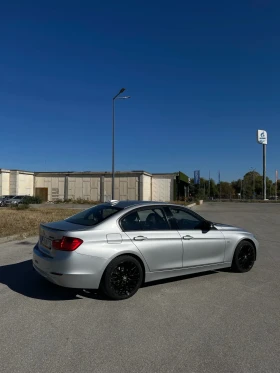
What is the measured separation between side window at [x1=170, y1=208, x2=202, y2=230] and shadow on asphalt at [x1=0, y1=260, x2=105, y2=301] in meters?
1.80

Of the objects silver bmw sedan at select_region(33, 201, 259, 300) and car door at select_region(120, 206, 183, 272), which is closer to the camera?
silver bmw sedan at select_region(33, 201, 259, 300)

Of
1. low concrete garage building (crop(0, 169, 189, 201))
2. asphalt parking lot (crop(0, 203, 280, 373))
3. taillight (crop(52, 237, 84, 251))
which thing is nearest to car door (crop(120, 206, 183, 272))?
asphalt parking lot (crop(0, 203, 280, 373))

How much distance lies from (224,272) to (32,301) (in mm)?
3690

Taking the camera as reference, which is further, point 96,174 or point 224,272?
point 96,174

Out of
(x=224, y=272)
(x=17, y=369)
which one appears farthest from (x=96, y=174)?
(x=17, y=369)

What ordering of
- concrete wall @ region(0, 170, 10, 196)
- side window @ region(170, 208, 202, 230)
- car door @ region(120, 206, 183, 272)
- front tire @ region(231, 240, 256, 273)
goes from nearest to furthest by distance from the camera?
car door @ region(120, 206, 183, 272)
side window @ region(170, 208, 202, 230)
front tire @ region(231, 240, 256, 273)
concrete wall @ region(0, 170, 10, 196)

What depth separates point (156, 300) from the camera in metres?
5.06

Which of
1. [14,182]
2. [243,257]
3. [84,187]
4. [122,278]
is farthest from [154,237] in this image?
[14,182]

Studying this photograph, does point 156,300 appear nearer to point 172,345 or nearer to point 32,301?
point 172,345

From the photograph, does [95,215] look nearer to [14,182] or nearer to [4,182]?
[4,182]

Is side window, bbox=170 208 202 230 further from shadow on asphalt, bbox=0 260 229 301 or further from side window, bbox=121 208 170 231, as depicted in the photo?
shadow on asphalt, bbox=0 260 229 301

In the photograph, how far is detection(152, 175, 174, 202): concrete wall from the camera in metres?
55.0

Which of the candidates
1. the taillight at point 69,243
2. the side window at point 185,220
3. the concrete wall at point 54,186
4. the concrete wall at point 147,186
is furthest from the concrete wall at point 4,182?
the taillight at point 69,243

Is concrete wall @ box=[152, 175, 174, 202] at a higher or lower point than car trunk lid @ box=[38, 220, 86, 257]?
higher
